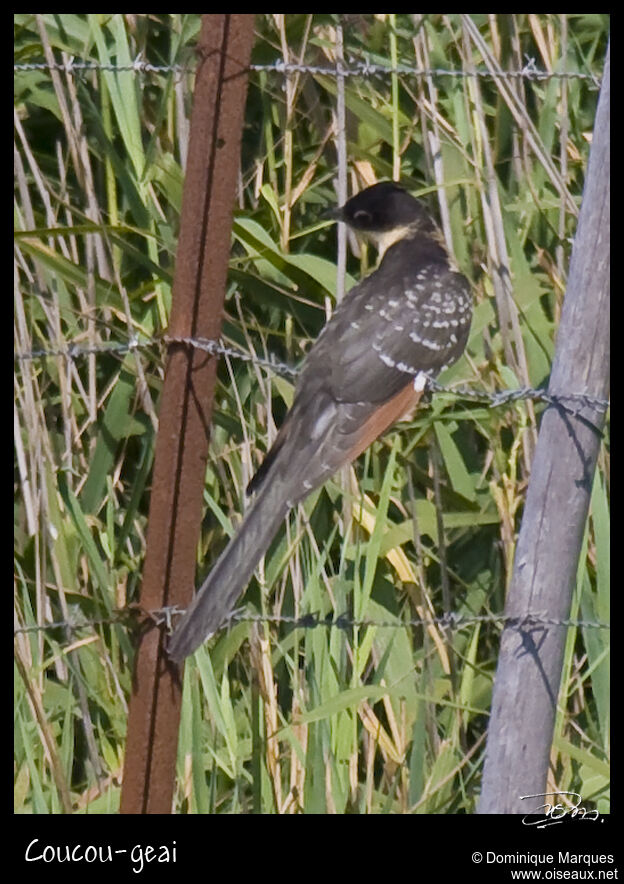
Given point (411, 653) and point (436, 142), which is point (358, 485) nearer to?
point (411, 653)

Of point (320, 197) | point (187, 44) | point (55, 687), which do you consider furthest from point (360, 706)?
point (187, 44)

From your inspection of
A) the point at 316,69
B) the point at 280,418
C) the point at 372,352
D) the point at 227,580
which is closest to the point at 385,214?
the point at 372,352

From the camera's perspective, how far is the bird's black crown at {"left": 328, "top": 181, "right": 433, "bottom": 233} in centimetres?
273

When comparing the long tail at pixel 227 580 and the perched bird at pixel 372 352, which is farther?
the perched bird at pixel 372 352

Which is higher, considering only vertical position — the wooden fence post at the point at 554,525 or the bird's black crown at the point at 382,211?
the bird's black crown at the point at 382,211

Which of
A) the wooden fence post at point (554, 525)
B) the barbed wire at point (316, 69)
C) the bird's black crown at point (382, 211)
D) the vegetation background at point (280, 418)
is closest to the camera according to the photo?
the wooden fence post at point (554, 525)

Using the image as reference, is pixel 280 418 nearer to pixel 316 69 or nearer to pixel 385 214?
pixel 385 214

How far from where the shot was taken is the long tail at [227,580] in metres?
2.11

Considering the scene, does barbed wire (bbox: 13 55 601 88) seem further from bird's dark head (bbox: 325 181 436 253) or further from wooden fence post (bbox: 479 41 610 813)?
wooden fence post (bbox: 479 41 610 813)

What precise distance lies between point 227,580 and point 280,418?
806 mm

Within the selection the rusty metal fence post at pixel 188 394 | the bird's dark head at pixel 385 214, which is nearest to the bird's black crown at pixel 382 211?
the bird's dark head at pixel 385 214

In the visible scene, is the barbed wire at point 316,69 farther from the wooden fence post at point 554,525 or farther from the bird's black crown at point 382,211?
the wooden fence post at point 554,525

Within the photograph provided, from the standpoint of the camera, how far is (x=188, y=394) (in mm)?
2150

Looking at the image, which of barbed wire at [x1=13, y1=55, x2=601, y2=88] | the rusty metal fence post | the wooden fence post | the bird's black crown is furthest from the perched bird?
the wooden fence post
